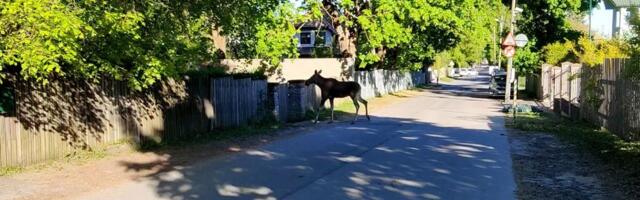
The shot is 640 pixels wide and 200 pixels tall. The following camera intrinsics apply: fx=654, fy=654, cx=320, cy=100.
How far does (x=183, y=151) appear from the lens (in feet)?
39.1

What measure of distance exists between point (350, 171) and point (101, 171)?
144 inches

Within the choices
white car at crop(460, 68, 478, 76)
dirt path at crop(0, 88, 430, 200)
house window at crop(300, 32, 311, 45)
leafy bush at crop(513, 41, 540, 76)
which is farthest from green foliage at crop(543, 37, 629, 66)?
white car at crop(460, 68, 478, 76)

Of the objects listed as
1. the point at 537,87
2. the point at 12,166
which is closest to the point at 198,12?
the point at 12,166

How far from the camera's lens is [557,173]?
9766mm

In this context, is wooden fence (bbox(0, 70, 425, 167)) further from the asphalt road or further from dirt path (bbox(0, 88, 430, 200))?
the asphalt road

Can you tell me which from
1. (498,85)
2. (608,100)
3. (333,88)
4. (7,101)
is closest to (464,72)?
(498,85)

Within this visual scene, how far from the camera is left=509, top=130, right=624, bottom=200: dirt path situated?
8.17m

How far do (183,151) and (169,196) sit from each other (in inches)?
163

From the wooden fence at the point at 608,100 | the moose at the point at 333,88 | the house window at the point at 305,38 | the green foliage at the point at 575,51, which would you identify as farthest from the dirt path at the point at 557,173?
the house window at the point at 305,38

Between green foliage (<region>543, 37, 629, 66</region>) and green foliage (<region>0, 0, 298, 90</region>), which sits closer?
green foliage (<region>0, 0, 298, 90</region>)

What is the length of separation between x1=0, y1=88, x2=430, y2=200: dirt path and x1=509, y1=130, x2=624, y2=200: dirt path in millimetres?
5104

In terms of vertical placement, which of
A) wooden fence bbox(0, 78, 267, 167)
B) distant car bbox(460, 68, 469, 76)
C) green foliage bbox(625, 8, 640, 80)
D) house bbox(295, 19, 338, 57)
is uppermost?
house bbox(295, 19, 338, 57)

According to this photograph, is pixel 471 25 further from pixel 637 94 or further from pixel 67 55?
pixel 67 55

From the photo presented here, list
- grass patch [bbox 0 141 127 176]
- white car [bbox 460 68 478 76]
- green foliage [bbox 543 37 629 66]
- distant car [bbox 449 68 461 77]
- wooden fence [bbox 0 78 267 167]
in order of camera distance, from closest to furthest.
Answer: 1. grass patch [bbox 0 141 127 176]
2. wooden fence [bbox 0 78 267 167]
3. green foliage [bbox 543 37 629 66]
4. distant car [bbox 449 68 461 77]
5. white car [bbox 460 68 478 76]
